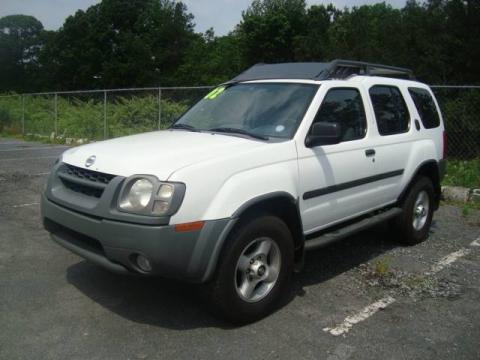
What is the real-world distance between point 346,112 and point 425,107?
1.76 m

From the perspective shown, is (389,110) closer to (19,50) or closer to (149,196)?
(149,196)

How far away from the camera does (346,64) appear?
4.67m

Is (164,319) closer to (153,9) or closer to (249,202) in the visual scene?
(249,202)

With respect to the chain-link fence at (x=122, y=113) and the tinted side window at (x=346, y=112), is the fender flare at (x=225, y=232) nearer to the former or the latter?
the tinted side window at (x=346, y=112)

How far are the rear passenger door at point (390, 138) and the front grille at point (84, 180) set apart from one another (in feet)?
8.54

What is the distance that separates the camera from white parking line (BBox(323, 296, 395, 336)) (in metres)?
3.46

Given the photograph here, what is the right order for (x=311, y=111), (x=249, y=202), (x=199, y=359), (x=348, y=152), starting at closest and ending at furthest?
(x=199, y=359), (x=249, y=202), (x=311, y=111), (x=348, y=152)

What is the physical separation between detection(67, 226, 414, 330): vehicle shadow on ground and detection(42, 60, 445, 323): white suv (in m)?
0.37

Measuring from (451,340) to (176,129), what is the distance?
9.54ft

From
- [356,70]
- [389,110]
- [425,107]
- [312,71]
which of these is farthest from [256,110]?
[425,107]

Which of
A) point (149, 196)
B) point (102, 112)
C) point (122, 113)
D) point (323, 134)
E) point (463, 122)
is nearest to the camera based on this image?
point (149, 196)

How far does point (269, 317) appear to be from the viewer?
3.66 m

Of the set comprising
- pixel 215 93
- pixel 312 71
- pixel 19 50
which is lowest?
pixel 215 93

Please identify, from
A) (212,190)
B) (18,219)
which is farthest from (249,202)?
(18,219)
